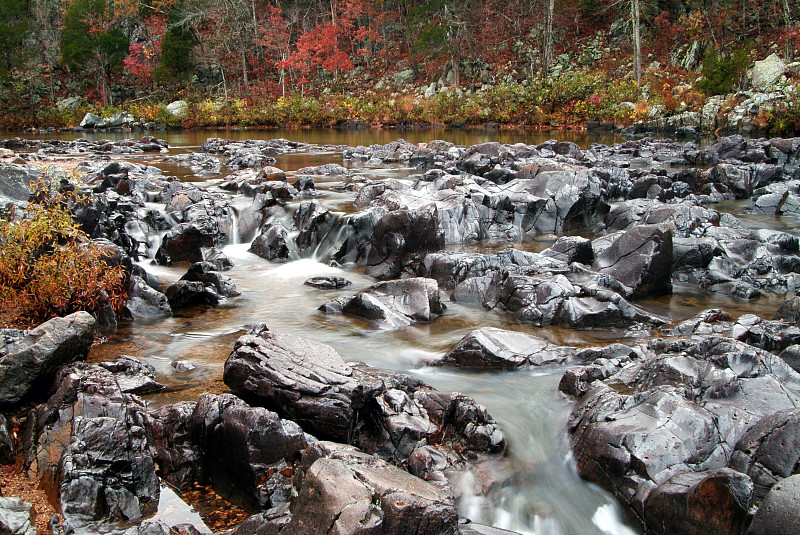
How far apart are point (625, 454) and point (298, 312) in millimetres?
5284

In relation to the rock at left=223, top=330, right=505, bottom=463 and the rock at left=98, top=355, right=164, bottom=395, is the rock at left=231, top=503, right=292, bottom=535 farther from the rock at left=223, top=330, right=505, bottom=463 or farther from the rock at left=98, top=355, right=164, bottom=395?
the rock at left=98, top=355, right=164, bottom=395

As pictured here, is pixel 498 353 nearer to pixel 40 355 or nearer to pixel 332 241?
pixel 40 355

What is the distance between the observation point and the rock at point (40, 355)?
488 cm

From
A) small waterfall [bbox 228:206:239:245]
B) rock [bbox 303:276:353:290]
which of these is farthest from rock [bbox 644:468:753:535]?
small waterfall [bbox 228:206:239:245]

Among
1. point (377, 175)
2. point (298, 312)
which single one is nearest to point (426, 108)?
point (377, 175)

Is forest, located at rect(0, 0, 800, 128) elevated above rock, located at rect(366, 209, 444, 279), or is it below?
above

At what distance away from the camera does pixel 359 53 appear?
196 ft

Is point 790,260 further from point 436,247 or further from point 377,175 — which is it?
point 377,175

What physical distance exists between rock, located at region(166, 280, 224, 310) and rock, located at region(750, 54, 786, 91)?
98.8 feet

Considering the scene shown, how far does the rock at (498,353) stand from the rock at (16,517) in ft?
13.5

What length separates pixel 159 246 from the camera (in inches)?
453

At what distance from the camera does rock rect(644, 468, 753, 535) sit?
3652mm

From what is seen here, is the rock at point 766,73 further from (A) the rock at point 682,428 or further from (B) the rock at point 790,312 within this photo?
(A) the rock at point 682,428

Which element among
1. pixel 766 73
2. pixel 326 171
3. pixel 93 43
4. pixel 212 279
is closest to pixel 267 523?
pixel 212 279
